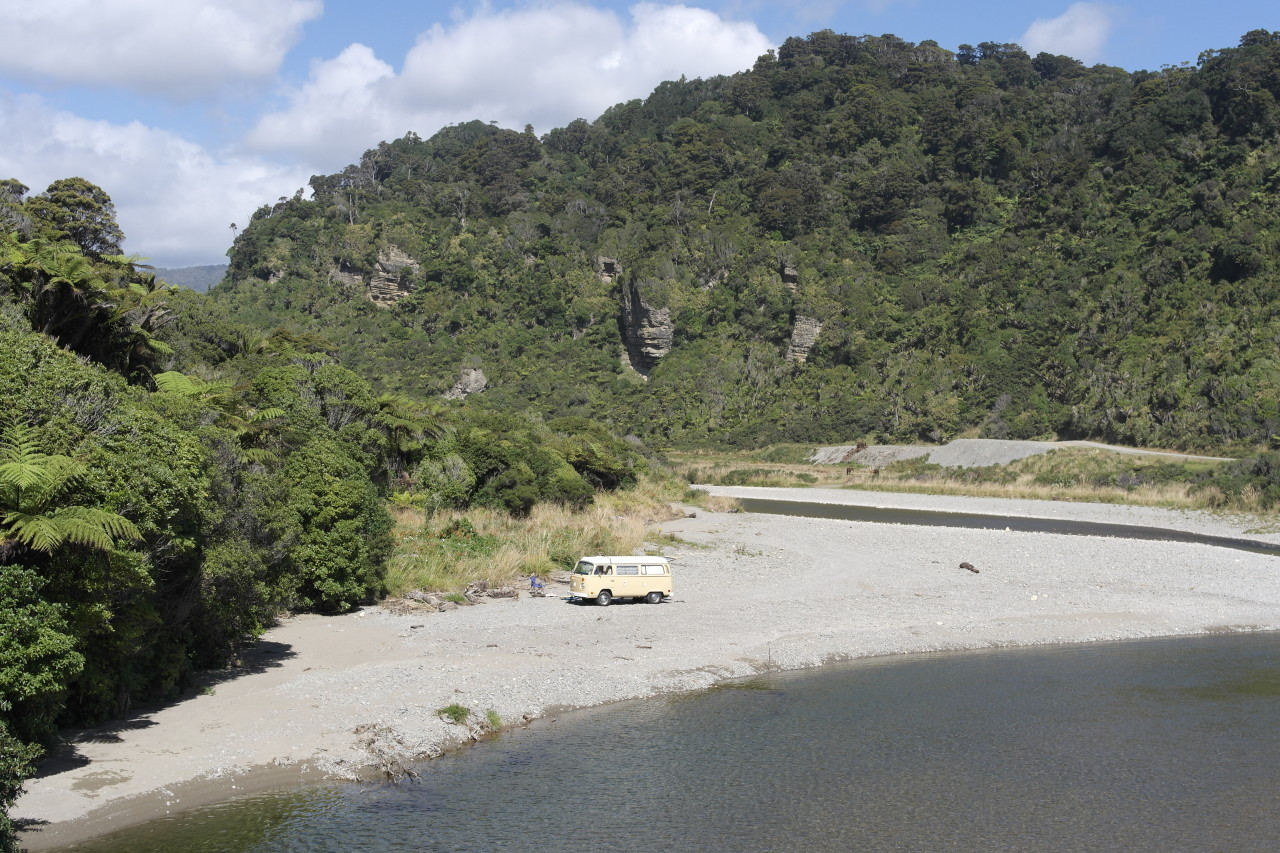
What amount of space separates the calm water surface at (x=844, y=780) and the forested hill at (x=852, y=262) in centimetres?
4749

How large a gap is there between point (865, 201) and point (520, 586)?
327 feet

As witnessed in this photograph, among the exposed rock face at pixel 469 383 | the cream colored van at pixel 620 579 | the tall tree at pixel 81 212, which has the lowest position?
the cream colored van at pixel 620 579

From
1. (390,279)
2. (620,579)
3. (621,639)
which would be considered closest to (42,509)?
(621,639)

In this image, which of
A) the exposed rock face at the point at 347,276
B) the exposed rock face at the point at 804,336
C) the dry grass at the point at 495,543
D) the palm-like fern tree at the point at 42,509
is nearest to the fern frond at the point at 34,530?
the palm-like fern tree at the point at 42,509

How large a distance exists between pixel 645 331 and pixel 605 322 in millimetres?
7841

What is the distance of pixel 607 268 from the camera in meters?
120

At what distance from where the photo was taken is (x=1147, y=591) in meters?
27.0

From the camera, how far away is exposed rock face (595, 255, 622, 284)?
394ft

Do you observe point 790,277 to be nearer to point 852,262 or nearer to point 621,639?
point 852,262

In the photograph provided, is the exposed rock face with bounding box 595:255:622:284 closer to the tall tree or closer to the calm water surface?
the tall tree

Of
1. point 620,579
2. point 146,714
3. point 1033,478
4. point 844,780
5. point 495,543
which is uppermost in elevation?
point 146,714

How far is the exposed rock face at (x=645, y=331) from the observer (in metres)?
108

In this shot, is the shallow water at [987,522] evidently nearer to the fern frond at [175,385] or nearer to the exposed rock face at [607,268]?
the fern frond at [175,385]

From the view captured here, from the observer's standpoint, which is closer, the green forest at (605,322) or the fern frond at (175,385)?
the green forest at (605,322)
